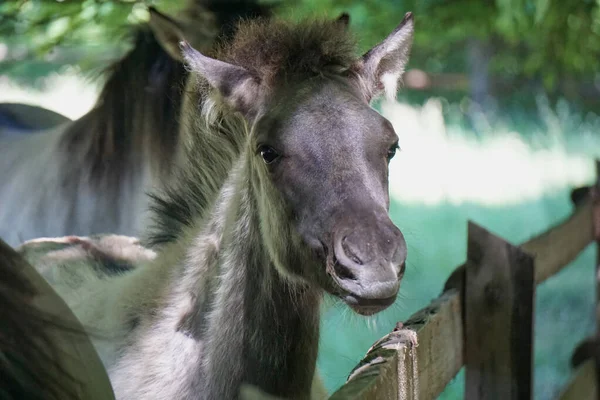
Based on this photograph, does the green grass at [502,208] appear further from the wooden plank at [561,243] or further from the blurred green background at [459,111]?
the wooden plank at [561,243]

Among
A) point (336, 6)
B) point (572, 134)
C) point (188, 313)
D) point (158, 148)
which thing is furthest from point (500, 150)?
point (188, 313)

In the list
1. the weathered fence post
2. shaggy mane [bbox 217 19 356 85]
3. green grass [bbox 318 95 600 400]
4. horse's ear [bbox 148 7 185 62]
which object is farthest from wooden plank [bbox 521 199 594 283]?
horse's ear [bbox 148 7 185 62]

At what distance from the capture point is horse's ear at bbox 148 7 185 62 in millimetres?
3337

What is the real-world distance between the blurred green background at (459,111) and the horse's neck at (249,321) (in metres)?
0.14

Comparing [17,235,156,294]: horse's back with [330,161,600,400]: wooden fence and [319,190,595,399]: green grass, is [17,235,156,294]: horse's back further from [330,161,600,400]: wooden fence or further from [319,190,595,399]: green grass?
[319,190,595,399]: green grass

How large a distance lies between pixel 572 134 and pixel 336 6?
480 centimetres

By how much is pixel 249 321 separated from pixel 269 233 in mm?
236

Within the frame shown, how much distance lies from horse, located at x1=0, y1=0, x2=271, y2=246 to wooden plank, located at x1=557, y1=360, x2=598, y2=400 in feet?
6.97

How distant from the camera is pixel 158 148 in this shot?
394 centimetres

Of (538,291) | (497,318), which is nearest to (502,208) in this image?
(538,291)

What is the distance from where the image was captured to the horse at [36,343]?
118cm

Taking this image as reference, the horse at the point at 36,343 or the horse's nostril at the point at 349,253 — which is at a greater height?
the horse's nostril at the point at 349,253

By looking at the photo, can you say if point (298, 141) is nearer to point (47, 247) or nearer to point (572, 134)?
point (47, 247)

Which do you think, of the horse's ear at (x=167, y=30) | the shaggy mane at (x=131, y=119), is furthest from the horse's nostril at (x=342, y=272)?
the shaggy mane at (x=131, y=119)
